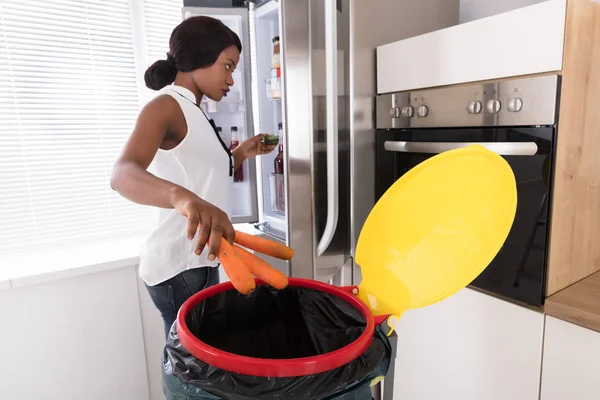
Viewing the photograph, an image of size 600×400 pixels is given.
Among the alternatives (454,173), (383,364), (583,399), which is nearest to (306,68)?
(454,173)

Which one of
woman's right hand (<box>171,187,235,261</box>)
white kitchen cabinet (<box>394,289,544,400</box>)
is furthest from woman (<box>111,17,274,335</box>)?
white kitchen cabinet (<box>394,289,544,400</box>)

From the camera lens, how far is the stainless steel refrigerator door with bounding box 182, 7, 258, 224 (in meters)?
1.43

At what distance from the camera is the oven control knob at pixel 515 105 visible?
35.2 inches

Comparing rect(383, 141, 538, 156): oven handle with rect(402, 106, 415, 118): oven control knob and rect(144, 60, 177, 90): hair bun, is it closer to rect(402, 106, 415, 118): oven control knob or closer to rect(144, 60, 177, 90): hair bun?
rect(402, 106, 415, 118): oven control knob

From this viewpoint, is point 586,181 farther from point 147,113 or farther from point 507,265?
point 147,113

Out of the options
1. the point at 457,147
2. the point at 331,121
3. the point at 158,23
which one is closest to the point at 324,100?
the point at 331,121

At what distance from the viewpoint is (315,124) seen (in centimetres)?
107

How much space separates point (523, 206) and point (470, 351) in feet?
1.33

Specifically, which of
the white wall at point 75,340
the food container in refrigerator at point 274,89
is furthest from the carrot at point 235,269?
the white wall at point 75,340

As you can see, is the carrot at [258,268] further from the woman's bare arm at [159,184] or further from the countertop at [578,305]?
the countertop at [578,305]

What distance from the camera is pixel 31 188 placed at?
1684 millimetres

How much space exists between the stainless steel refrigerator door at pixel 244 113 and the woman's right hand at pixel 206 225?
960 mm

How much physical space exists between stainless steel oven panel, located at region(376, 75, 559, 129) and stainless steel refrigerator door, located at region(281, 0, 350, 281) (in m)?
0.15

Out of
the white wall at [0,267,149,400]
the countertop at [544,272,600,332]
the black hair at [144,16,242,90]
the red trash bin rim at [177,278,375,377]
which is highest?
the black hair at [144,16,242,90]
